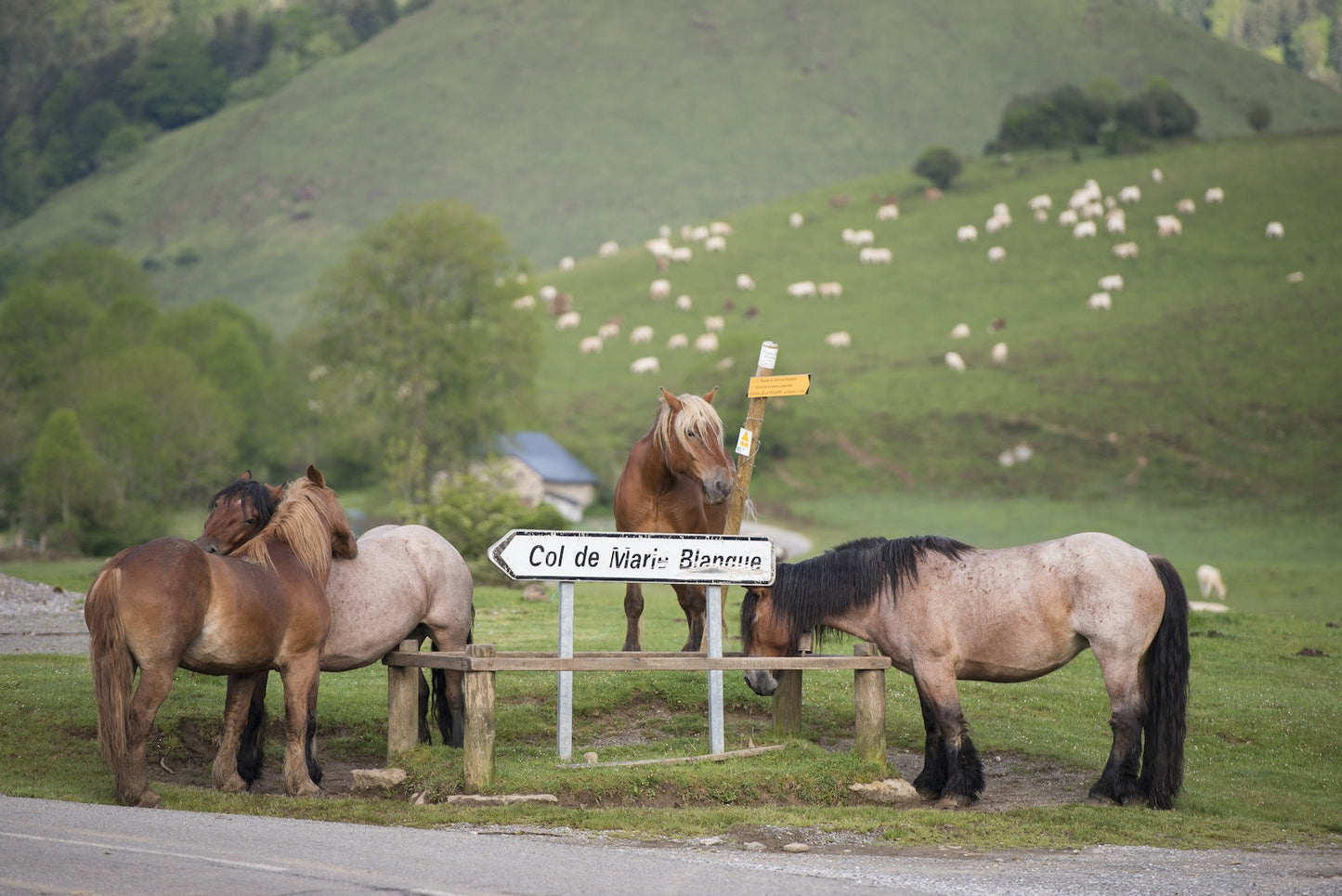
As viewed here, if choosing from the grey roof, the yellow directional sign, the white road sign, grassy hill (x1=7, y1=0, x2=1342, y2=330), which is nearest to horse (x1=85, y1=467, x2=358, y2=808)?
the white road sign

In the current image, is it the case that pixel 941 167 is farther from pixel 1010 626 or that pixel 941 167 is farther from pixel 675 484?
pixel 1010 626

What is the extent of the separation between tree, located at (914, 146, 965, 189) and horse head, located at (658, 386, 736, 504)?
334 feet

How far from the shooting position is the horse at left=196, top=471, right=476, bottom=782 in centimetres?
1188

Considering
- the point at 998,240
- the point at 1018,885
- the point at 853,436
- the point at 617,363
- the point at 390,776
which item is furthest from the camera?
the point at 998,240

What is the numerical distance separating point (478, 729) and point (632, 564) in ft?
6.75

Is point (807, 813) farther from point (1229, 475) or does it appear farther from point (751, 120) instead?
point (751, 120)

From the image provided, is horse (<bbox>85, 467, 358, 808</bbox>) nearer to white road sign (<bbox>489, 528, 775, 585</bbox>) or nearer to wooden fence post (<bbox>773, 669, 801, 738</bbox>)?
white road sign (<bbox>489, 528, 775, 585</bbox>)

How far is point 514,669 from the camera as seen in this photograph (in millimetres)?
11930

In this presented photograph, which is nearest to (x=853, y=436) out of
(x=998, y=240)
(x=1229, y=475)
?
(x=1229, y=475)

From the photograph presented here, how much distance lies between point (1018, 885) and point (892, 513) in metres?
50.0

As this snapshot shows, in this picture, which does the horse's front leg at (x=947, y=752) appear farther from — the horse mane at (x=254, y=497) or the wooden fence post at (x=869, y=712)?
the horse mane at (x=254, y=497)

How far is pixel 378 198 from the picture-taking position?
572 feet

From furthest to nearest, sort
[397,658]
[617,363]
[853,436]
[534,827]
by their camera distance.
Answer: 1. [617,363]
2. [853,436]
3. [397,658]
4. [534,827]

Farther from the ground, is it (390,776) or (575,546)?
(575,546)
